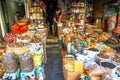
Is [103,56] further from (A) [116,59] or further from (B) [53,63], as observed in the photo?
(B) [53,63]

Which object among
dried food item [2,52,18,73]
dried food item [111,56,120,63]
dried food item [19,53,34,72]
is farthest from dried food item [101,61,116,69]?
dried food item [2,52,18,73]

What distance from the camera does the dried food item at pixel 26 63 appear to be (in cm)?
211

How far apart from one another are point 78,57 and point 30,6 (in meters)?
3.70

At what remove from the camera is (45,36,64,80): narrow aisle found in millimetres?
3036

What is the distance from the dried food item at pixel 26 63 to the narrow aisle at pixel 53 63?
2.98 feet

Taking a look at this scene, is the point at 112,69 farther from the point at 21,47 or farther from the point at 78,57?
the point at 21,47

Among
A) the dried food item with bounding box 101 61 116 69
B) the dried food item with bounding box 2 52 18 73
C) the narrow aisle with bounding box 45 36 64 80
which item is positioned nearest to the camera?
the dried food item with bounding box 2 52 18 73

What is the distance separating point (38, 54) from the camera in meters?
2.44

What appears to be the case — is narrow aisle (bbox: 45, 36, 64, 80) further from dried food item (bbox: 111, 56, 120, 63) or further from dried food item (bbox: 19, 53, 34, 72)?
dried food item (bbox: 111, 56, 120, 63)

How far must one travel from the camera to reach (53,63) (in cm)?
366

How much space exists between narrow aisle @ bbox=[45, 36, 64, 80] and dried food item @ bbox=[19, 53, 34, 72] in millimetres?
909

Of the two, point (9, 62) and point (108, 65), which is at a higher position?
point (9, 62)

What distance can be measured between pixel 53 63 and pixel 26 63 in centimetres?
161

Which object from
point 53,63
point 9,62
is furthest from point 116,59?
point 9,62
